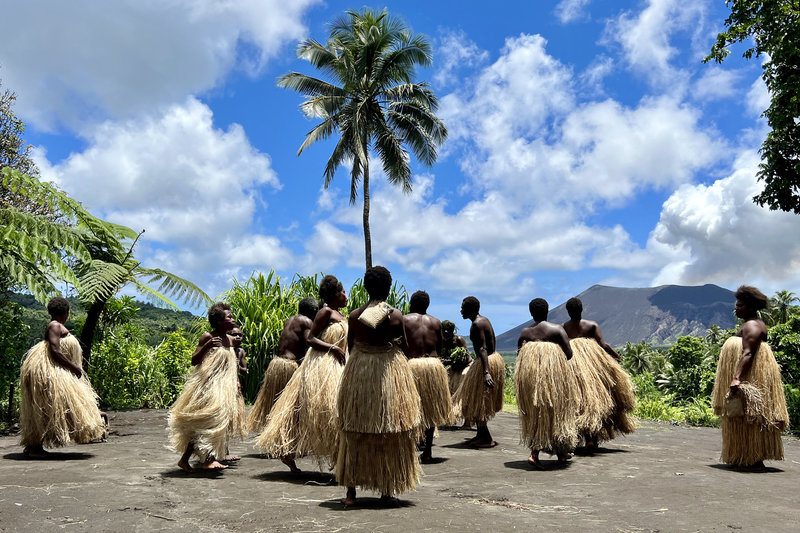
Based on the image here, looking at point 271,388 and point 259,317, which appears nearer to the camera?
point 271,388

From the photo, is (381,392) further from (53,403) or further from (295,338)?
(53,403)

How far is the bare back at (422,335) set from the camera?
7.12 metres

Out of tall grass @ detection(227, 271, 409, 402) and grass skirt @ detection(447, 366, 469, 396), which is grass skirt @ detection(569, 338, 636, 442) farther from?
tall grass @ detection(227, 271, 409, 402)

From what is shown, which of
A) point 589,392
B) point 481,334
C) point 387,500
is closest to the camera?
point 387,500

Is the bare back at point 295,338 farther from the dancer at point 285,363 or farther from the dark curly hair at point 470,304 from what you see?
the dark curly hair at point 470,304

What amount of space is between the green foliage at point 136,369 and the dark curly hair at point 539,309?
762cm

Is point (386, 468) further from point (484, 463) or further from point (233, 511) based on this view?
point (484, 463)

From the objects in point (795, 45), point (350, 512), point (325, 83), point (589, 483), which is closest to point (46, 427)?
point (350, 512)

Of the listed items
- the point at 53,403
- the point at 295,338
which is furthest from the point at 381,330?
the point at 53,403

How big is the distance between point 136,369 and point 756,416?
398 inches

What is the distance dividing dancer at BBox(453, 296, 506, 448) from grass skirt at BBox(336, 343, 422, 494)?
3071 millimetres

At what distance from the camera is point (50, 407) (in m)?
6.77

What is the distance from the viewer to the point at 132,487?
538cm

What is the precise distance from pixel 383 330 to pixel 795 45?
1621cm
